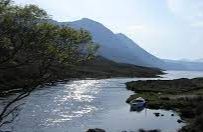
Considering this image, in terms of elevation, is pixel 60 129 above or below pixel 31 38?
below

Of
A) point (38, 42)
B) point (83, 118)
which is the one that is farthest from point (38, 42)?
point (83, 118)

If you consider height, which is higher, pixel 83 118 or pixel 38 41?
pixel 38 41

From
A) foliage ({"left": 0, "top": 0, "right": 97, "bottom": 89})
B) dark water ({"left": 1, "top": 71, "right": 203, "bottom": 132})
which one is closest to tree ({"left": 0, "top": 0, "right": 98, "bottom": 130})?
foliage ({"left": 0, "top": 0, "right": 97, "bottom": 89})

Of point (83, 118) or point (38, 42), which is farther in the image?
point (83, 118)

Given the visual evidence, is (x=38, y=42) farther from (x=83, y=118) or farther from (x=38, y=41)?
(x=83, y=118)

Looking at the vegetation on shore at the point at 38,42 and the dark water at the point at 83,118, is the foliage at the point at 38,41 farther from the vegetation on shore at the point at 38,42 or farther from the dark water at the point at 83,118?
the dark water at the point at 83,118

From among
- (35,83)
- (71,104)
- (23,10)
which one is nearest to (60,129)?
(71,104)

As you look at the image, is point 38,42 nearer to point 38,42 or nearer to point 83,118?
point 38,42

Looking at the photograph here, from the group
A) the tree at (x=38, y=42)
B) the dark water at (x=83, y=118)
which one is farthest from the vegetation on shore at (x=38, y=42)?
the dark water at (x=83, y=118)

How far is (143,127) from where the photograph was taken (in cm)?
7881

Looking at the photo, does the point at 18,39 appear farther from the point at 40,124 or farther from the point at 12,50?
the point at 40,124

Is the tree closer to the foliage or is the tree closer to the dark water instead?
the foliage

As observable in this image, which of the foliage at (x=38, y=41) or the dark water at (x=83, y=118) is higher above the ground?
the foliage at (x=38, y=41)

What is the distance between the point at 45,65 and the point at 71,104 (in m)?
87.1
